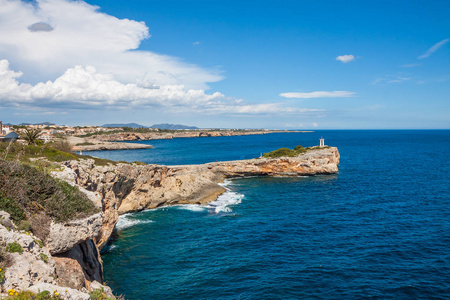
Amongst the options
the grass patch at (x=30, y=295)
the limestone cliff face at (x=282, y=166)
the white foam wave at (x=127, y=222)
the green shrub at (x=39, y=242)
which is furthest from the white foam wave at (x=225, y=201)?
the grass patch at (x=30, y=295)

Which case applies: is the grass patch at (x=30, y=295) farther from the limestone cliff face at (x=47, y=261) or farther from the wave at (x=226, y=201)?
the wave at (x=226, y=201)

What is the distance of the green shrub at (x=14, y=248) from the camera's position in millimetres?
9875

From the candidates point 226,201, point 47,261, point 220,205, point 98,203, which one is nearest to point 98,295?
point 47,261

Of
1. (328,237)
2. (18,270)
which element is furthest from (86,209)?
(328,237)

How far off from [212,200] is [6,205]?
35.6 meters

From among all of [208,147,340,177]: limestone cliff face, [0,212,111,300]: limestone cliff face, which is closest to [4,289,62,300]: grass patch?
[0,212,111,300]: limestone cliff face

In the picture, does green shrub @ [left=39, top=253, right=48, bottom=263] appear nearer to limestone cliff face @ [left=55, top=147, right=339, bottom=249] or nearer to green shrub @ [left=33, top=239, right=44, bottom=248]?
green shrub @ [left=33, top=239, right=44, bottom=248]

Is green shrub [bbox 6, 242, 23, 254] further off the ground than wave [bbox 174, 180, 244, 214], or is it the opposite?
green shrub [bbox 6, 242, 23, 254]

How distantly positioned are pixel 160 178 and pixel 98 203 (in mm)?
30108

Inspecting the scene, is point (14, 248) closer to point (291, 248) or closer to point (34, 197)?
point (34, 197)

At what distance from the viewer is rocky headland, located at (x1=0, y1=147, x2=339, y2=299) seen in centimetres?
1004

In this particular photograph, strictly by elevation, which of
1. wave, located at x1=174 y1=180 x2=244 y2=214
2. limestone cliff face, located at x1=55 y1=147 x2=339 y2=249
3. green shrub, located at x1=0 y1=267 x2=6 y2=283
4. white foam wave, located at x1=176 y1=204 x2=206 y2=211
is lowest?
white foam wave, located at x1=176 y1=204 x2=206 y2=211

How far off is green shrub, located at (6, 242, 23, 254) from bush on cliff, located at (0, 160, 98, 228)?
6.60ft

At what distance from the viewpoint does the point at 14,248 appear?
9.96m
